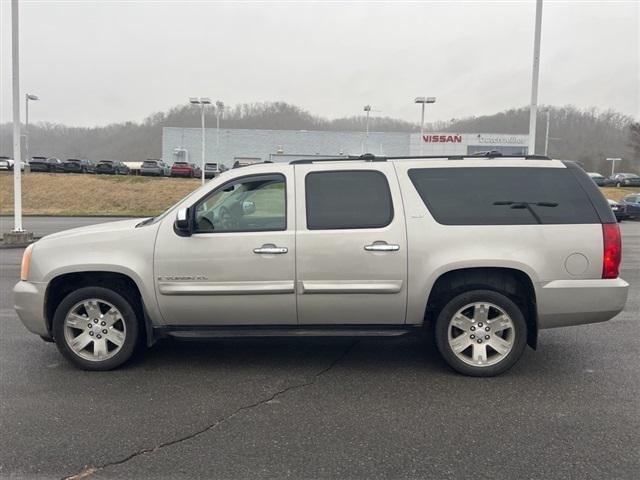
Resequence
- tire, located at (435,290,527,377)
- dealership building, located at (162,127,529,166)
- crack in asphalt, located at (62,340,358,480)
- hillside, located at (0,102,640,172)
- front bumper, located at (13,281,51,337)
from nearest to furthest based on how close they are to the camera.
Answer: crack in asphalt, located at (62,340,358,480) < tire, located at (435,290,527,377) < front bumper, located at (13,281,51,337) < dealership building, located at (162,127,529,166) < hillside, located at (0,102,640,172)

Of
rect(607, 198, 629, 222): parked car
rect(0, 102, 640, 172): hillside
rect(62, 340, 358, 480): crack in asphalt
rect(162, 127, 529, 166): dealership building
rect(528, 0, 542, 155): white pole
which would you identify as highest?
rect(0, 102, 640, 172): hillside

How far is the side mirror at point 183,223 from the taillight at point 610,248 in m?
3.49

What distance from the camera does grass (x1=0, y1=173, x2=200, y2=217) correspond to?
105 ft

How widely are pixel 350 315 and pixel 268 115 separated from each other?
11522 centimetres

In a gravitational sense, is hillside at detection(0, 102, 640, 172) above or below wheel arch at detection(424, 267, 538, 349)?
above

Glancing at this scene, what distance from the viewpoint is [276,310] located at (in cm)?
455

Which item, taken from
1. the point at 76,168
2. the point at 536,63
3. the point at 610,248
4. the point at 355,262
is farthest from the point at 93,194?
the point at 610,248

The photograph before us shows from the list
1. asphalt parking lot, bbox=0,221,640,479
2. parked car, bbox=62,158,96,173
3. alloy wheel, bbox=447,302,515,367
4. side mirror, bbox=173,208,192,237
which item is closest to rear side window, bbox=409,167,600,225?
alloy wheel, bbox=447,302,515,367

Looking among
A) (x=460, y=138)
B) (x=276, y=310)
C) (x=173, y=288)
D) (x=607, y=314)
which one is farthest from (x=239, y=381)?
(x=460, y=138)

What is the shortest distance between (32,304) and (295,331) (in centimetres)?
233

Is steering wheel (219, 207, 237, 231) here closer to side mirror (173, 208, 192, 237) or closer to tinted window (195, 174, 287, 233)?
tinted window (195, 174, 287, 233)

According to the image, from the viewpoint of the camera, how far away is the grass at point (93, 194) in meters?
32.1

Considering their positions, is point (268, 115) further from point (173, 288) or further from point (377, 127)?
point (173, 288)

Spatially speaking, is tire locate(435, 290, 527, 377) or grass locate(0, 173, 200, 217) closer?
tire locate(435, 290, 527, 377)
